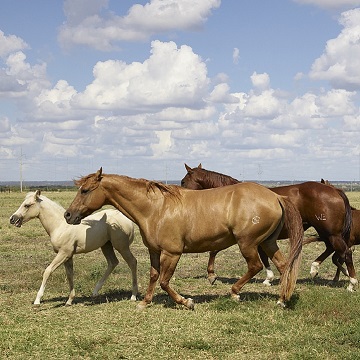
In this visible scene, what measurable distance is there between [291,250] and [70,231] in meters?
3.70

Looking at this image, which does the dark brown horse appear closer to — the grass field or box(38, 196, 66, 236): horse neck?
the grass field

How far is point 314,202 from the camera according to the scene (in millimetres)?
10648

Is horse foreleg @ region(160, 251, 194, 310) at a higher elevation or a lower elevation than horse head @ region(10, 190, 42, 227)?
lower

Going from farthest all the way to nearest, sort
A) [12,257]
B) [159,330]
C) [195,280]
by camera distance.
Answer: [12,257] → [195,280] → [159,330]

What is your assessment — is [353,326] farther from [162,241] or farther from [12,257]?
[12,257]

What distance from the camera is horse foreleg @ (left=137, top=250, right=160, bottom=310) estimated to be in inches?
337

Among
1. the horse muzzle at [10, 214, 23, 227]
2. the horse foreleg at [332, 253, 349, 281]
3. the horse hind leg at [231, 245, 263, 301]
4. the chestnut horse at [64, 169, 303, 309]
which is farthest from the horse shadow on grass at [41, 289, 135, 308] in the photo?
the horse foreleg at [332, 253, 349, 281]

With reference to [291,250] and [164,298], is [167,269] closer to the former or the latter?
[164,298]

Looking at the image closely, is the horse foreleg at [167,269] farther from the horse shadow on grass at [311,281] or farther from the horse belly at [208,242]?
the horse shadow on grass at [311,281]

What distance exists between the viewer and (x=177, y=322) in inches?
298

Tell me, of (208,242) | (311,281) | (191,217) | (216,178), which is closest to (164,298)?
(208,242)

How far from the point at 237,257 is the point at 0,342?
31.4 ft

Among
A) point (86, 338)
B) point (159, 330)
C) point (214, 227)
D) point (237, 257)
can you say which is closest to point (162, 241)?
point (214, 227)

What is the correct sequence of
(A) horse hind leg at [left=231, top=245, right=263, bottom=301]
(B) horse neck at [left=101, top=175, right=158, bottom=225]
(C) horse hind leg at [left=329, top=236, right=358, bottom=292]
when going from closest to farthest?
(A) horse hind leg at [left=231, top=245, right=263, bottom=301] → (B) horse neck at [left=101, top=175, right=158, bottom=225] → (C) horse hind leg at [left=329, top=236, right=358, bottom=292]
